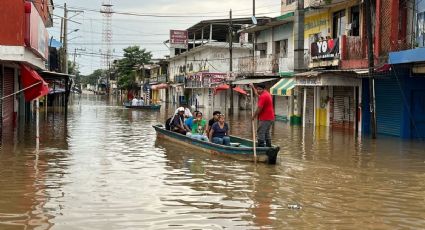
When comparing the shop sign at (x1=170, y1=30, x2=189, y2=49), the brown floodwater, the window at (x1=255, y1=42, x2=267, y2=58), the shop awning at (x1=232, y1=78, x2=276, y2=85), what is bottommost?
the brown floodwater

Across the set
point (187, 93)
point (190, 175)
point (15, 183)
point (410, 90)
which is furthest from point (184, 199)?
point (187, 93)

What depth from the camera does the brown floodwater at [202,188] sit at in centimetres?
799

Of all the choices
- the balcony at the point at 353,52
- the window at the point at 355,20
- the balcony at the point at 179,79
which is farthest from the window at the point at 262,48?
the balcony at the point at 179,79

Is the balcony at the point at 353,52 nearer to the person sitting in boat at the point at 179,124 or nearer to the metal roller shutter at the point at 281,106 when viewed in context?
the person sitting in boat at the point at 179,124

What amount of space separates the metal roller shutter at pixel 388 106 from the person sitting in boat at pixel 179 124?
31.4 feet

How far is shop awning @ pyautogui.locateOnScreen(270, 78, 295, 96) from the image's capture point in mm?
29641

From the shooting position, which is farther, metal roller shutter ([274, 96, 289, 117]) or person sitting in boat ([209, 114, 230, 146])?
metal roller shutter ([274, 96, 289, 117])

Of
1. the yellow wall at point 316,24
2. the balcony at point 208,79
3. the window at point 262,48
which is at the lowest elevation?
the balcony at point 208,79

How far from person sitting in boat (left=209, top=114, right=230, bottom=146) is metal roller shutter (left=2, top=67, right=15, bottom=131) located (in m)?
11.6

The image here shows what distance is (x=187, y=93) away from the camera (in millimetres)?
65562

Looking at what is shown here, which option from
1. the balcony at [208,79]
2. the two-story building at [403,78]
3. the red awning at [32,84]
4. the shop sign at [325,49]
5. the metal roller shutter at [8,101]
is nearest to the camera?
the red awning at [32,84]

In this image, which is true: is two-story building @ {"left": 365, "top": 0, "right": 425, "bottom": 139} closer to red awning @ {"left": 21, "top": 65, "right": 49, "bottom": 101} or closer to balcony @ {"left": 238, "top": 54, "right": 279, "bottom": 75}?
balcony @ {"left": 238, "top": 54, "right": 279, "bottom": 75}

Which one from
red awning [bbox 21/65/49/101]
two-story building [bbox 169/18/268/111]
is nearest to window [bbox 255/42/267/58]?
two-story building [bbox 169/18/268/111]

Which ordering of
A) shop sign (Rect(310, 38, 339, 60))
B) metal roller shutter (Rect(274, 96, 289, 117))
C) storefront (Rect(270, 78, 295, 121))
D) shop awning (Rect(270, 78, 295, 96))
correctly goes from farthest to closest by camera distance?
metal roller shutter (Rect(274, 96, 289, 117))
storefront (Rect(270, 78, 295, 121))
shop awning (Rect(270, 78, 295, 96))
shop sign (Rect(310, 38, 339, 60))
